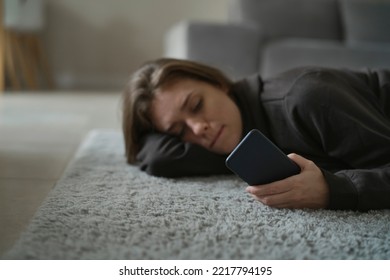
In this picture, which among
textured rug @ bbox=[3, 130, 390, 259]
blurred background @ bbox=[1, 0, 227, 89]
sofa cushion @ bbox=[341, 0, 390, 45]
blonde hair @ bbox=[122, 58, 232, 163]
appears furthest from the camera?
blurred background @ bbox=[1, 0, 227, 89]

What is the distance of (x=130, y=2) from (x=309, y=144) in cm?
276

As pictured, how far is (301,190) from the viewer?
68cm

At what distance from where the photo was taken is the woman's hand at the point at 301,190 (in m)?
0.68

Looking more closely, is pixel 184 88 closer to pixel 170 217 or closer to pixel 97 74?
pixel 170 217

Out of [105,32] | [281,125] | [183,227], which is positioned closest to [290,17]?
[105,32]

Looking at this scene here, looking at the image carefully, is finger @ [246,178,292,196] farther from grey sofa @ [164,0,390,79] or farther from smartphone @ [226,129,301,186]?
grey sofa @ [164,0,390,79]

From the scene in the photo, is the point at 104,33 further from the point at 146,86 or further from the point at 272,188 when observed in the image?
the point at 272,188

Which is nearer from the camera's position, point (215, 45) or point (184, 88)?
point (184, 88)

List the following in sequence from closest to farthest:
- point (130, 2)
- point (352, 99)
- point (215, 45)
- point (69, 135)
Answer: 1. point (352, 99)
2. point (69, 135)
3. point (215, 45)
4. point (130, 2)

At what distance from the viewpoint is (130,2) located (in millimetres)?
3273

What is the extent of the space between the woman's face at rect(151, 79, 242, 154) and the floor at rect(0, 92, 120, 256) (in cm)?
28

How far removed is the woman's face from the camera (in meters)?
0.87

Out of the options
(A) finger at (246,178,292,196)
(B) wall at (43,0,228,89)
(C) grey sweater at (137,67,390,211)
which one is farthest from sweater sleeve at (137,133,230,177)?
(B) wall at (43,0,228,89)

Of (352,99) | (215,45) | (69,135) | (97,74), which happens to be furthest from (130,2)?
(352,99)
